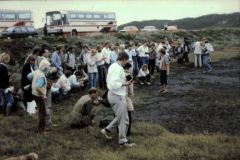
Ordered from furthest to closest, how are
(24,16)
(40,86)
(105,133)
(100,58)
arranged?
(24,16)
(100,58)
(40,86)
(105,133)

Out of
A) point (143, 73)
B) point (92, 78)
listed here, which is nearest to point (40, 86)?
point (92, 78)

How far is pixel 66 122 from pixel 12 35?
96.6 feet

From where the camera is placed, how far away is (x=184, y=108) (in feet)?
50.6

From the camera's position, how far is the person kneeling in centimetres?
1164

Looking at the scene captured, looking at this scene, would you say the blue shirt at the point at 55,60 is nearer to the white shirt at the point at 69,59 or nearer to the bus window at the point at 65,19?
the white shirt at the point at 69,59

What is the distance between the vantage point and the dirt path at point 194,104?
1255cm

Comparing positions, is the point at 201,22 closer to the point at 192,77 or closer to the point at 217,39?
the point at 217,39

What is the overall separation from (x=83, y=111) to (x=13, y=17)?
3759 centimetres

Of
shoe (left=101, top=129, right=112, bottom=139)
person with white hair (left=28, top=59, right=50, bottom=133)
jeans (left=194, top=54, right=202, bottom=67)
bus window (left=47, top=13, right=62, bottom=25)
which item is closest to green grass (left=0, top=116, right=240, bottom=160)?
shoe (left=101, top=129, right=112, bottom=139)

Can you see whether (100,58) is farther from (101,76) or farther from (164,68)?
(164,68)

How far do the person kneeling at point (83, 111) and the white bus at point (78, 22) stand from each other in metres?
33.8

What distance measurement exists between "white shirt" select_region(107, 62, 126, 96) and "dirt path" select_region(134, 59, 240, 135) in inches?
115

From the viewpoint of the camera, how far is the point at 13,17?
4703 cm

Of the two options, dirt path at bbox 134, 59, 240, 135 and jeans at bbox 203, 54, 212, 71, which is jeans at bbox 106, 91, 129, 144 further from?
jeans at bbox 203, 54, 212, 71
